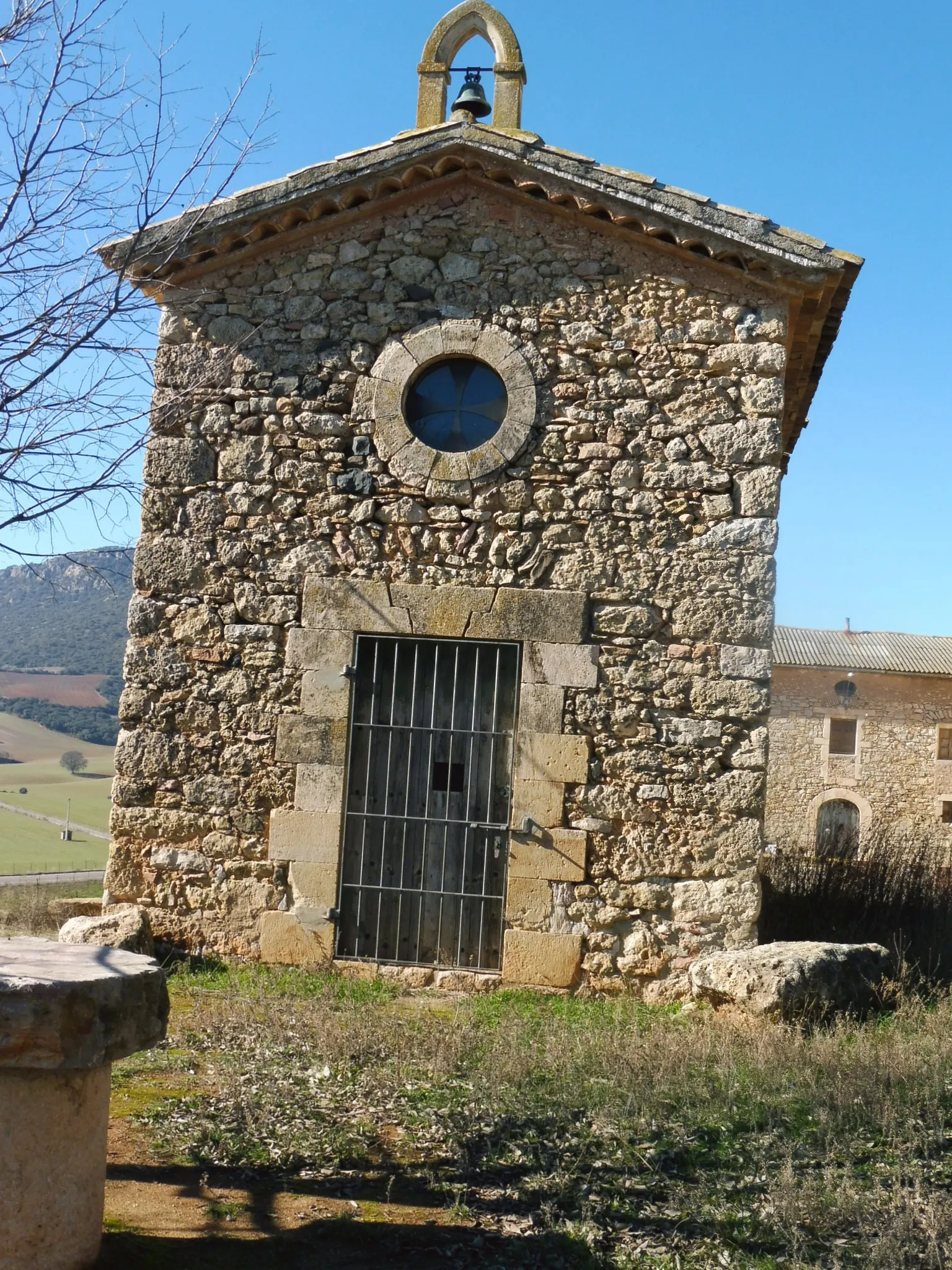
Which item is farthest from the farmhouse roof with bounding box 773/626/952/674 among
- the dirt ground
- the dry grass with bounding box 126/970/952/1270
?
the dirt ground

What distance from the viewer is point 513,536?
7.51 metres

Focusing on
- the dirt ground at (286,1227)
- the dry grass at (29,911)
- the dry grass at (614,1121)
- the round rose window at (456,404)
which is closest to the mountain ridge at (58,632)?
the dry grass at (29,911)

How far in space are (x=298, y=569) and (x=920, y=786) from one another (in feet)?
70.6

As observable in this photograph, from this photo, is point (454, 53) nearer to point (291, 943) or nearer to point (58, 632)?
point (291, 943)

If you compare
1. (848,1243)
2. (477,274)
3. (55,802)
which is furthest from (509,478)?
(55,802)

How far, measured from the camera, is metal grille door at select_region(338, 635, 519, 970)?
750 centimetres

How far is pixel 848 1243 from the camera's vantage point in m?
3.66

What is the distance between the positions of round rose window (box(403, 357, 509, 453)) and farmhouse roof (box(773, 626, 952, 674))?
19.5 meters

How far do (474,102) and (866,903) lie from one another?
6702 millimetres

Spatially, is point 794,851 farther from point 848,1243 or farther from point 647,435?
point 848,1243

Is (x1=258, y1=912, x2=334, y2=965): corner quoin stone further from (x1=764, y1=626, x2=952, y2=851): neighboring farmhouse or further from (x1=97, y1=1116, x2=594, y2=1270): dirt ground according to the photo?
(x1=764, y1=626, x2=952, y2=851): neighboring farmhouse

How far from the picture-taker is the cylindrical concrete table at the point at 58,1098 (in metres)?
3.06

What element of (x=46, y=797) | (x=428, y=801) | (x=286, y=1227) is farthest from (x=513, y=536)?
(x=46, y=797)

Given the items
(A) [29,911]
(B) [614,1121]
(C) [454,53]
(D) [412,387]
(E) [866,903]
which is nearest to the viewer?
(B) [614,1121]
